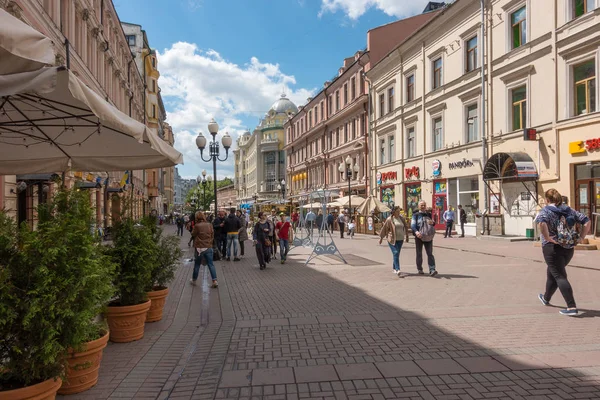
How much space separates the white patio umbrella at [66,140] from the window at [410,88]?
88.5 feet

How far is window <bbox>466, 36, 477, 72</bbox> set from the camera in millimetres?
24484

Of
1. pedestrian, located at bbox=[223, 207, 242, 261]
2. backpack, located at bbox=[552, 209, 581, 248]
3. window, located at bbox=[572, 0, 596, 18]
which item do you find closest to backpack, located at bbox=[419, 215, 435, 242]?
backpack, located at bbox=[552, 209, 581, 248]

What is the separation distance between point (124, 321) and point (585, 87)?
18.7m

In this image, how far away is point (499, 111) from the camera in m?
22.5

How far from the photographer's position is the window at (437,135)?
28.1 m

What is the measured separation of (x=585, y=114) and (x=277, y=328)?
16397 mm

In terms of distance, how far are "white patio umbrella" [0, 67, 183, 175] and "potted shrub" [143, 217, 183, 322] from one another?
40.0 inches

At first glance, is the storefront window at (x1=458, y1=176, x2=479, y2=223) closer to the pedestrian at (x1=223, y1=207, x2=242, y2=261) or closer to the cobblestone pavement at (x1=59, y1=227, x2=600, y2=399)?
the pedestrian at (x1=223, y1=207, x2=242, y2=261)

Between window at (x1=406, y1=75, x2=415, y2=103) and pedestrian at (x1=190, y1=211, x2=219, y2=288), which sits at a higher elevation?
window at (x1=406, y1=75, x2=415, y2=103)

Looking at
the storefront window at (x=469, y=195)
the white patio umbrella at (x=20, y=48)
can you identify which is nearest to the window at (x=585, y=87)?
the storefront window at (x=469, y=195)

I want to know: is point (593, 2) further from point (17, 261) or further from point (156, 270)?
point (17, 261)

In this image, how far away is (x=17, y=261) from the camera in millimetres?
3406

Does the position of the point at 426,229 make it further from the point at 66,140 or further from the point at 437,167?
the point at 437,167

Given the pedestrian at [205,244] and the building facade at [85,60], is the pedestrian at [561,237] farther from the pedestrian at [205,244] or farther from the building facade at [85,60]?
the pedestrian at [205,244]
